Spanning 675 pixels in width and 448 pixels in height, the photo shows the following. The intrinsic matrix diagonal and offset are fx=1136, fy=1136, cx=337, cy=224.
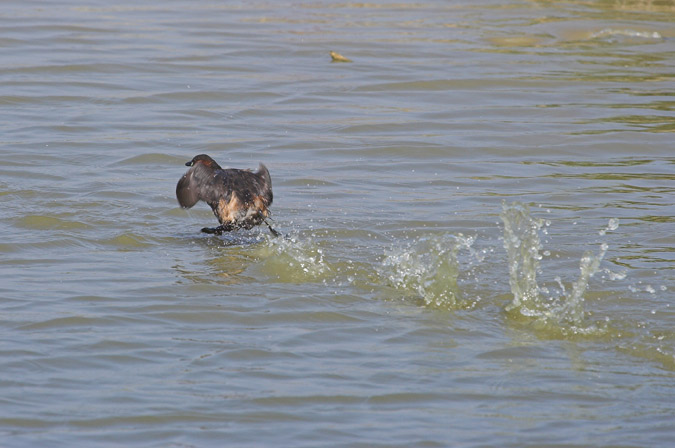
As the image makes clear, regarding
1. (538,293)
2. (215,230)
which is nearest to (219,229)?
(215,230)

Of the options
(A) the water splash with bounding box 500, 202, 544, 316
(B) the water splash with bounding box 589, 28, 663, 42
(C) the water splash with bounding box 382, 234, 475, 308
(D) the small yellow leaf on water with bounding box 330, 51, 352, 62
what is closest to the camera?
(A) the water splash with bounding box 500, 202, 544, 316

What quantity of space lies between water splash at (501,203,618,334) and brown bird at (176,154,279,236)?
1835 mm

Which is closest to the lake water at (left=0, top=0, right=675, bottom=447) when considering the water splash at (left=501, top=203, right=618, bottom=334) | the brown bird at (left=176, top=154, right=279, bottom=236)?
the water splash at (left=501, top=203, right=618, bottom=334)

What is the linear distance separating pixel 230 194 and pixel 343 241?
0.88 metres

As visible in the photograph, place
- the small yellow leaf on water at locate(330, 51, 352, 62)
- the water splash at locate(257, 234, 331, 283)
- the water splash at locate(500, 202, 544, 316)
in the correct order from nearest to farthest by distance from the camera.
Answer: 1. the water splash at locate(500, 202, 544, 316)
2. the water splash at locate(257, 234, 331, 283)
3. the small yellow leaf on water at locate(330, 51, 352, 62)

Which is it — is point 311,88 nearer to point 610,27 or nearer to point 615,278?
point 610,27

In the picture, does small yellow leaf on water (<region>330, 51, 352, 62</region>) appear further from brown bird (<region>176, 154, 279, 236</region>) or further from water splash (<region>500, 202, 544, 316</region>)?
water splash (<region>500, 202, 544, 316</region>)

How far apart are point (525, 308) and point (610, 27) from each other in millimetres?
10760

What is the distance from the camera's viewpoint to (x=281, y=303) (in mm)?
6812

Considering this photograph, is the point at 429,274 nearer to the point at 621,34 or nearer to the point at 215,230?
the point at 215,230

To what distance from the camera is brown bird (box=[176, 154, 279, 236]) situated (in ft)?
26.6

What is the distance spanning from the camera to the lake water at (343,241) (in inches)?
212

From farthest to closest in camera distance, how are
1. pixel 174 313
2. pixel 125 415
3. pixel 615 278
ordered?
pixel 615 278 < pixel 174 313 < pixel 125 415

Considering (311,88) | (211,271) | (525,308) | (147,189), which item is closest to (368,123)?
(311,88)
